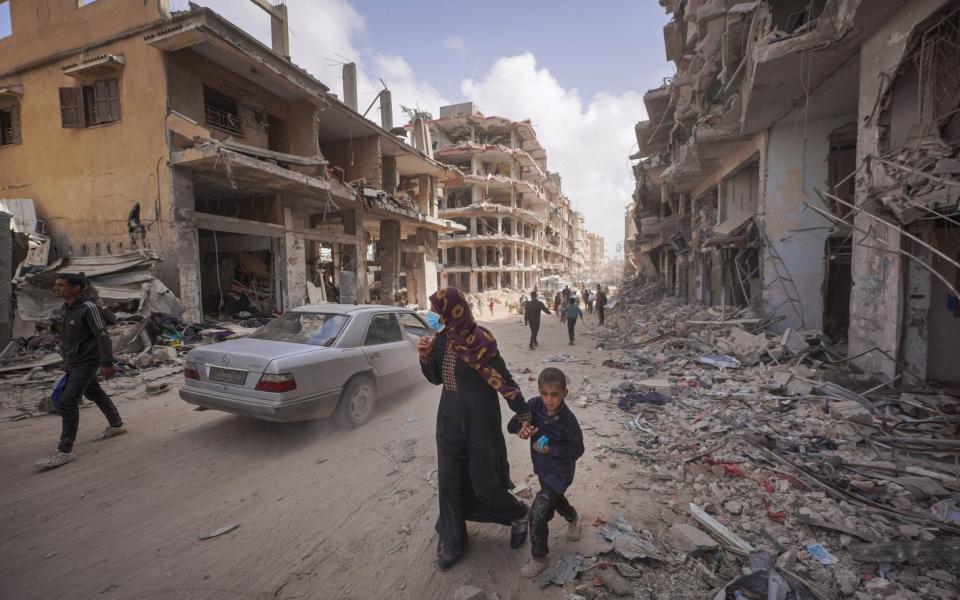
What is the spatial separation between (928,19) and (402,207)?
1477cm

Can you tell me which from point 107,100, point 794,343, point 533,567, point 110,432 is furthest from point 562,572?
point 107,100

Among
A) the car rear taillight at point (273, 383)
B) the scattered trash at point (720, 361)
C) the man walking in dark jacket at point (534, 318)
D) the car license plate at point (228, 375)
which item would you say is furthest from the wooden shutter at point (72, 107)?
the scattered trash at point (720, 361)

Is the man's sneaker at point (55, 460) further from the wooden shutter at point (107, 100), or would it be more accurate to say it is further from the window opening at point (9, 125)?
the window opening at point (9, 125)

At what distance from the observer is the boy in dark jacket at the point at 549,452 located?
2.45m

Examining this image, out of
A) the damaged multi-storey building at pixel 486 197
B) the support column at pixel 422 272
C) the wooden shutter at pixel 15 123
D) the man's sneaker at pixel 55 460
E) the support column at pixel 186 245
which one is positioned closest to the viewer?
the man's sneaker at pixel 55 460

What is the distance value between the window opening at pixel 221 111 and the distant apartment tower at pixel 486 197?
2276 centimetres

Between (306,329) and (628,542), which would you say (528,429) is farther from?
(306,329)

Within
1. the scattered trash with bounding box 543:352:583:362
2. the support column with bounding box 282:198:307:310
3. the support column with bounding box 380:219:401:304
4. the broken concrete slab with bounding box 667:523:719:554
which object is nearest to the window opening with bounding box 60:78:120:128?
the support column with bounding box 282:198:307:310

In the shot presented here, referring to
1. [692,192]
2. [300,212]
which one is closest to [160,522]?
[300,212]

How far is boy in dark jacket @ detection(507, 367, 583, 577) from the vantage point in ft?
8.04

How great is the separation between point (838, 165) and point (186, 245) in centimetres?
1582

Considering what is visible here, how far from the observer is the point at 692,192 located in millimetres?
16766

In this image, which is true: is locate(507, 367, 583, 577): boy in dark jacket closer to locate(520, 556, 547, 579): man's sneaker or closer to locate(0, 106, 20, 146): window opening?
locate(520, 556, 547, 579): man's sneaker

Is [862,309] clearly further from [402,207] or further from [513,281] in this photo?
[513,281]
